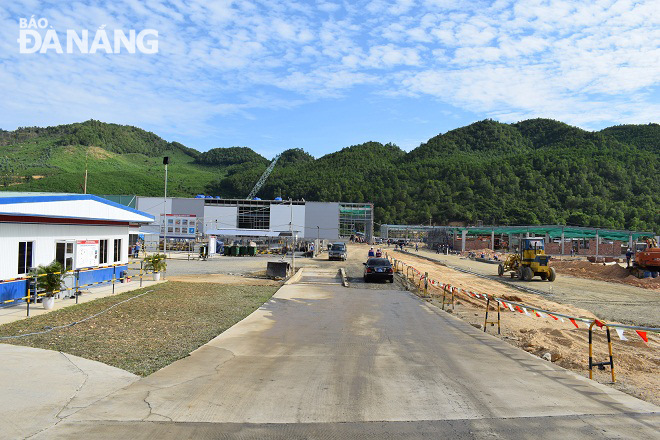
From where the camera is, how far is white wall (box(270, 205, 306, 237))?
97000 millimetres

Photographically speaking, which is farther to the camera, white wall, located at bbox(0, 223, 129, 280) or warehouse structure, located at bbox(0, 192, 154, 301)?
warehouse structure, located at bbox(0, 192, 154, 301)

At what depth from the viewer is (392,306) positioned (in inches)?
840

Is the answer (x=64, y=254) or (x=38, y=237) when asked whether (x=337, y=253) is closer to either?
(x=64, y=254)

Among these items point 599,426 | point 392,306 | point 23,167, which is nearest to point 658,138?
point 392,306

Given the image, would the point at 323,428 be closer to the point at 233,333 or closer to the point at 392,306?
the point at 233,333

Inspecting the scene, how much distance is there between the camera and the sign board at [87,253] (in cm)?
2262

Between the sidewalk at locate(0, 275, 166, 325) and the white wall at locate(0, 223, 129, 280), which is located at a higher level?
the white wall at locate(0, 223, 129, 280)

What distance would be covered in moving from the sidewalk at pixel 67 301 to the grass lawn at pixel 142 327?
1.85 feet

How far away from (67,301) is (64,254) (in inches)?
117

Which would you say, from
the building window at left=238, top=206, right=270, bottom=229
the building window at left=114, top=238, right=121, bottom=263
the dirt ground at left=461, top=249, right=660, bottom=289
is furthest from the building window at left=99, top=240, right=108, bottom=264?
the building window at left=238, top=206, right=270, bottom=229

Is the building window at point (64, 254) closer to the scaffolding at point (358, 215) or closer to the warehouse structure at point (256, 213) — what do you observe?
the warehouse structure at point (256, 213)

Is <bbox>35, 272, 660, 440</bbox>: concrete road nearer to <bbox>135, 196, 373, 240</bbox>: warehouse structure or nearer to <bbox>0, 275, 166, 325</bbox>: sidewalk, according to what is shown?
<bbox>0, 275, 166, 325</bbox>: sidewalk

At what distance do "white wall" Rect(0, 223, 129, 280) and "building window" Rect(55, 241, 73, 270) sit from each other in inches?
10.2

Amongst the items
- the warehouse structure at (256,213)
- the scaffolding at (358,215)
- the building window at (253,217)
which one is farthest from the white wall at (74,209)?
the scaffolding at (358,215)
